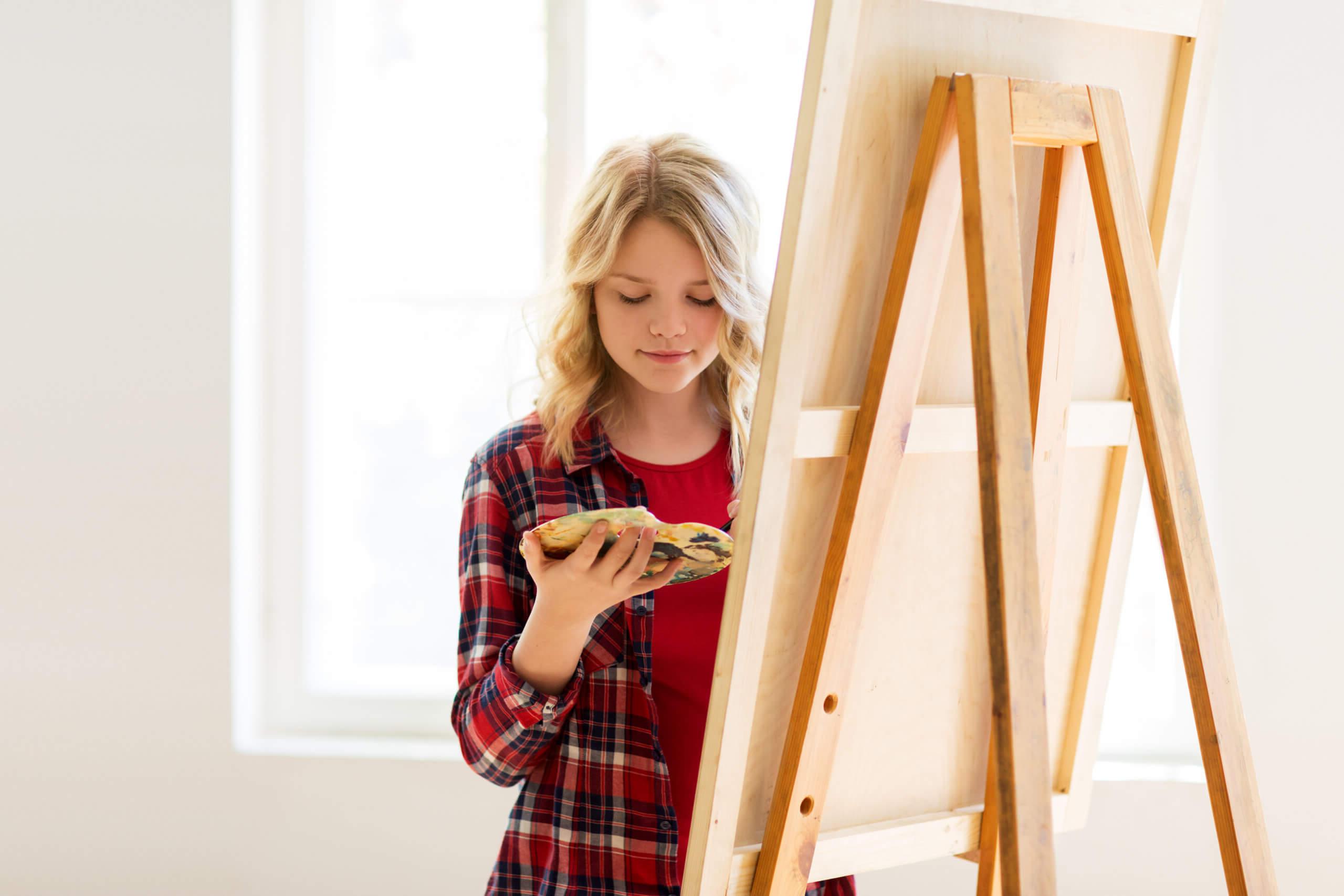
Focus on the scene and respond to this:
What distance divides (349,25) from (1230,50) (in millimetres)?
1695

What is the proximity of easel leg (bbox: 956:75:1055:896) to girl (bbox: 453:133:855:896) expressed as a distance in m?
0.35

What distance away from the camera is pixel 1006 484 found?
0.81 m

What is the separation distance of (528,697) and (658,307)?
0.44 meters

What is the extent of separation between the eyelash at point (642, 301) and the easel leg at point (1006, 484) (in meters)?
0.37

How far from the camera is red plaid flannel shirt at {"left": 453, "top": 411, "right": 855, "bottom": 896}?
1.18 m

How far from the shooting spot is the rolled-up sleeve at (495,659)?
1.12 m

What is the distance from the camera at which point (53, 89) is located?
6.57ft

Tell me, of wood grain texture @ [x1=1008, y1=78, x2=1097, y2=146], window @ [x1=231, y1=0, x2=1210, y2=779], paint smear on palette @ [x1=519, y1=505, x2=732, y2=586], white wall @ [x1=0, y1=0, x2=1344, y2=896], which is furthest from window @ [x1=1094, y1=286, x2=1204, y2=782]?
paint smear on palette @ [x1=519, y1=505, x2=732, y2=586]

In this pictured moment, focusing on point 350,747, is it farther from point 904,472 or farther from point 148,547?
point 904,472

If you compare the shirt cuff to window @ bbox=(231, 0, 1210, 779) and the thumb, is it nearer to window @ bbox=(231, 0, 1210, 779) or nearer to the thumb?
the thumb

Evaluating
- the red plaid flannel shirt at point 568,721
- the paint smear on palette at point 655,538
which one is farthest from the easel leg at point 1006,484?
the red plaid flannel shirt at point 568,721

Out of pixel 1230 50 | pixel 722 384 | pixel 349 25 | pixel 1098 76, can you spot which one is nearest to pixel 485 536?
pixel 722 384

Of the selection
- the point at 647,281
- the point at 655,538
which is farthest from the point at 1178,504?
the point at 647,281

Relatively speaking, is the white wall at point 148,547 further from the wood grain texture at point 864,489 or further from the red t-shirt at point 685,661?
the wood grain texture at point 864,489
